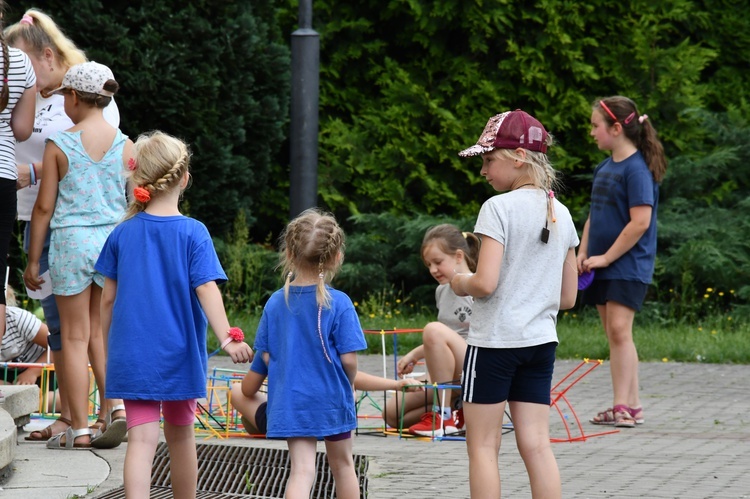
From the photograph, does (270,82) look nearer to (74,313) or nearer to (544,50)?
(544,50)

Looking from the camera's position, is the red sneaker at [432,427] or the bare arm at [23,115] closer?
the bare arm at [23,115]

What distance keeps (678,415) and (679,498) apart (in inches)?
106

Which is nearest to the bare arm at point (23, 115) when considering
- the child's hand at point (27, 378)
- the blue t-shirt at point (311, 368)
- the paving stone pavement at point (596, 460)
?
the paving stone pavement at point (596, 460)

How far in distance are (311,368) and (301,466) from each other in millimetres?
349

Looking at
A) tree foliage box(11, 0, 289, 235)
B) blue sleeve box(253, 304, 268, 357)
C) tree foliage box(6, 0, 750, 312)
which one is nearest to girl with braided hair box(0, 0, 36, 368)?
blue sleeve box(253, 304, 268, 357)

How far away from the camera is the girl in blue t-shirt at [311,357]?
416cm

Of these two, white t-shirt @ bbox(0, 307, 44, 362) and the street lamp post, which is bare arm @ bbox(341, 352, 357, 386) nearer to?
white t-shirt @ bbox(0, 307, 44, 362)

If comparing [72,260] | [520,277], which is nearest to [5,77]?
[72,260]

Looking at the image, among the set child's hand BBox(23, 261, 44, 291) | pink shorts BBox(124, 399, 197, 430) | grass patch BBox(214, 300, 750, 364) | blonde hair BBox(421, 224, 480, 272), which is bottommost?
grass patch BBox(214, 300, 750, 364)

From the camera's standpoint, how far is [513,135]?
170 inches

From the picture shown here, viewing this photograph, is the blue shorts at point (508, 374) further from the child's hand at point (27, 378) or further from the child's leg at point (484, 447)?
the child's hand at point (27, 378)

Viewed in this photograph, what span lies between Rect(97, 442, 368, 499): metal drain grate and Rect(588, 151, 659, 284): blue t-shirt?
2.27 m

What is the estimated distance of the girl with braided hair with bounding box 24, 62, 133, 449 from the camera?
18.3ft

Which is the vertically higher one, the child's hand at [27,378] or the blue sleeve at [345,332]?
the blue sleeve at [345,332]
